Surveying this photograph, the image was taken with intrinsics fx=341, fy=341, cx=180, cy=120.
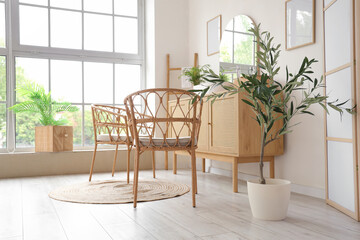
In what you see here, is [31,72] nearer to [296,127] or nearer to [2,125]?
[2,125]

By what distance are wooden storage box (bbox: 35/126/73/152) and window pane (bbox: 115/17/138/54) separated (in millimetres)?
1414

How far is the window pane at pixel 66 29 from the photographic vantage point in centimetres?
445

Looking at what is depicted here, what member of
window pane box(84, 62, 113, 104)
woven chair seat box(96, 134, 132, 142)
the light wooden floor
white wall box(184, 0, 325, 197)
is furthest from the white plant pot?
window pane box(84, 62, 113, 104)

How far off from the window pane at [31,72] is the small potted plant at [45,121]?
0.15 m

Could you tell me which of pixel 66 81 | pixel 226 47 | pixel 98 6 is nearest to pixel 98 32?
pixel 98 6

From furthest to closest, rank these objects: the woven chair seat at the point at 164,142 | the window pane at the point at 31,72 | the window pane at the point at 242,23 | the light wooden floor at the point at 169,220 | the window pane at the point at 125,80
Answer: the window pane at the point at 125,80 → the window pane at the point at 31,72 → the window pane at the point at 242,23 → the woven chair seat at the point at 164,142 → the light wooden floor at the point at 169,220

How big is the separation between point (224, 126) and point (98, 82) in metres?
2.22

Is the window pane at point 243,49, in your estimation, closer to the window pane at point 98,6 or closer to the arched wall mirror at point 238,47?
the arched wall mirror at point 238,47

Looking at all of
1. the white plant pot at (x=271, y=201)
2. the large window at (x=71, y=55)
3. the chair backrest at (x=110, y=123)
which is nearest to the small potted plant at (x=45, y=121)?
the large window at (x=71, y=55)

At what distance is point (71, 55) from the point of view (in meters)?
4.49

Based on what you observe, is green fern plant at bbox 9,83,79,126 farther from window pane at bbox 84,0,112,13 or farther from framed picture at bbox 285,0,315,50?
framed picture at bbox 285,0,315,50

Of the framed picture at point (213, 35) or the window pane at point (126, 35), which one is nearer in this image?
the framed picture at point (213, 35)

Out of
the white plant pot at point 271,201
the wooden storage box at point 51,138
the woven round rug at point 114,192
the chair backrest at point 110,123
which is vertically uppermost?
the chair backrest at point 110,123

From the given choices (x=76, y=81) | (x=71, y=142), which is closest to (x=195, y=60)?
(x=76, y=81)
